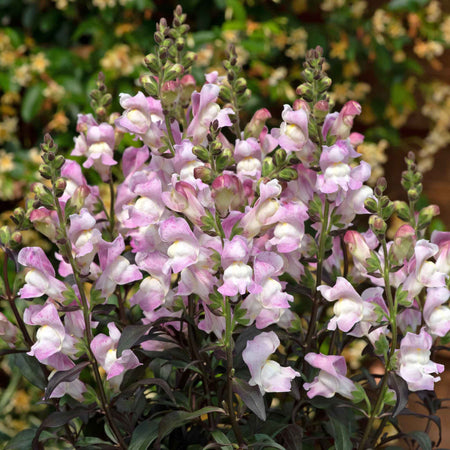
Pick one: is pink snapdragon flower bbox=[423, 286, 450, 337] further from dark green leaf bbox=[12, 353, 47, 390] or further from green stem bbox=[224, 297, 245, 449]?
dark green leaf bbox=[12, 353, 47, 390]

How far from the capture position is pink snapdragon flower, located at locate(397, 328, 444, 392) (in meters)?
0.52

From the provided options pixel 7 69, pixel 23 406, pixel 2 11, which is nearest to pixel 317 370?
pixel 23 406

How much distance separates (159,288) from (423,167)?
4.22 ft

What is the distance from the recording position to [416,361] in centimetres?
53

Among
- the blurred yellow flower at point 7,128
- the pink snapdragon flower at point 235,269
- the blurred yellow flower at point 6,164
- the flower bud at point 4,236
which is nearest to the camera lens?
the pink snapdragon flower at point 235,269

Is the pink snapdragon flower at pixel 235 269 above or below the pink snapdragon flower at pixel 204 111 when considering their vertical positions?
below

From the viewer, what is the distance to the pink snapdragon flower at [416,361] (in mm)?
522

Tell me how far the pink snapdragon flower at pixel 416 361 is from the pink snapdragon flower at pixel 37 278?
27 centimetres

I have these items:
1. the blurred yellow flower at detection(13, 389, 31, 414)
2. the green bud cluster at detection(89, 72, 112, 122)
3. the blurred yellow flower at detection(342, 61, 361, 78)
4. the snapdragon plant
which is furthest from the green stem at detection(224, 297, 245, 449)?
the blurred yellow flower at detection(342, 61, 361, 78)

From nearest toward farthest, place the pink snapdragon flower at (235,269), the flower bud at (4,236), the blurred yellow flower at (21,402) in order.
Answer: the pink snapdragon flower at (235,269) < the flower bud at (4,236) < the blurred yellow flower at (21,402)

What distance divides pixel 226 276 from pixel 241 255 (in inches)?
0.8

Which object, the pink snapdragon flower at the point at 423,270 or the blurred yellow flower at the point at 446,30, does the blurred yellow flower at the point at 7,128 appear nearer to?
the blurred yellow flower at the point at 446,30

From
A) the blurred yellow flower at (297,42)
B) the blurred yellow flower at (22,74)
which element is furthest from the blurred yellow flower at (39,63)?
the blurred yellow flower at (297,42)

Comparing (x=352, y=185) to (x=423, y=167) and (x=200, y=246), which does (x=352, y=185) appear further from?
(x=423, y=167)
